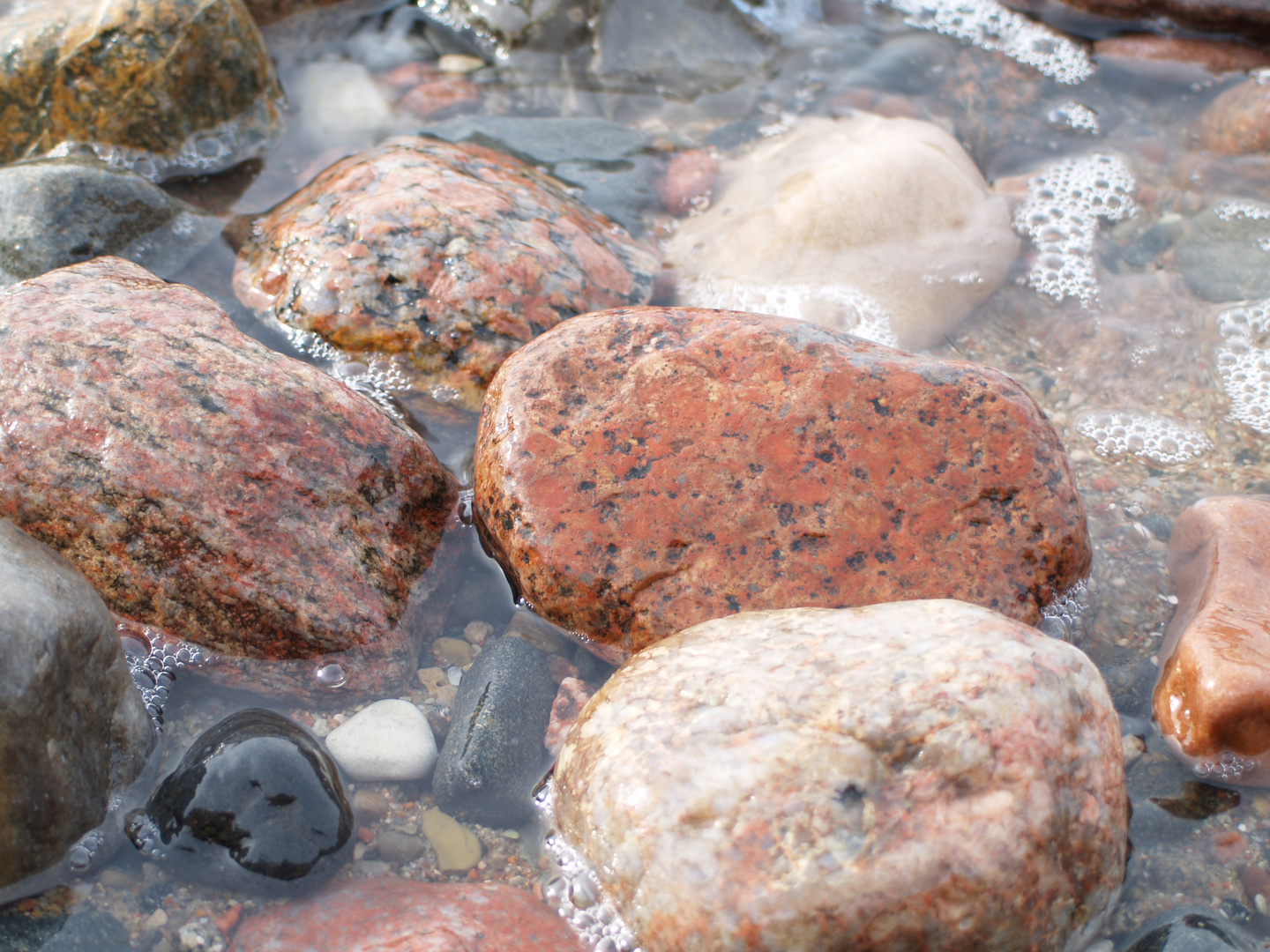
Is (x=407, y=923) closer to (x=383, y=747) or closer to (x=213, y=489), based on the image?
(x=383, y=747)

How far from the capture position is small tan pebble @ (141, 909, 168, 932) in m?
2.10

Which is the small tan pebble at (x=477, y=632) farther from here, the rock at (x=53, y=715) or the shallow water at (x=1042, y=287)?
the rock at (x=53, y=715)

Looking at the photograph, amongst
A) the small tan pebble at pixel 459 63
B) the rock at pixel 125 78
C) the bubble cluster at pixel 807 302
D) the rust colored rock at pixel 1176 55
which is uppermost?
the rock at pixel 125 78

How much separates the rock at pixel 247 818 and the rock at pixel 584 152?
2.97 meters

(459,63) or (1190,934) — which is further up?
(459,63)

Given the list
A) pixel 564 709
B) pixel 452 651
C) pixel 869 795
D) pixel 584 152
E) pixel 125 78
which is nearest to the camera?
pixel 869 795

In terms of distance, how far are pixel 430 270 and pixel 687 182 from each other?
5.91 ft

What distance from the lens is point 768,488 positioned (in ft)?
8.48

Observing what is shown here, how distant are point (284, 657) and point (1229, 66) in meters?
6.08

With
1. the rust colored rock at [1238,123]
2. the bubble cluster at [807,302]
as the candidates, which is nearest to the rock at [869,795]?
the bubble cluster at [807,302]

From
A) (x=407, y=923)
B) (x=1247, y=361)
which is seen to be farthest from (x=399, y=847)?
(x=1247, y=361)

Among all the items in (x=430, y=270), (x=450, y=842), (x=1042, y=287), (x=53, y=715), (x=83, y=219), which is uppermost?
(x=83, y=219)

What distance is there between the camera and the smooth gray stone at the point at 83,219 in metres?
3.33

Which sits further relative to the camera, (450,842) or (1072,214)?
(1072,214)
